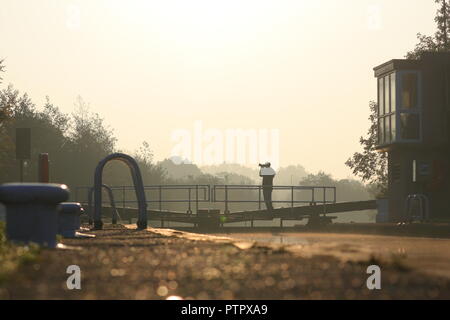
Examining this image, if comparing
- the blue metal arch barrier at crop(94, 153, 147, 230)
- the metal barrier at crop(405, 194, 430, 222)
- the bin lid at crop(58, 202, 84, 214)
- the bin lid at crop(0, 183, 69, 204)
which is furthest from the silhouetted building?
the bin lid at crop(0, 183, 69, 204)

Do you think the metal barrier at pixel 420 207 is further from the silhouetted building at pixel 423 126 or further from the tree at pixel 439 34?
the tree at pixel 439 34

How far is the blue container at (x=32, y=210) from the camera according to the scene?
37.5 feet

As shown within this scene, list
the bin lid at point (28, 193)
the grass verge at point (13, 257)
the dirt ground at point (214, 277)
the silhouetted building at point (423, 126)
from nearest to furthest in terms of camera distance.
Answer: the dirt ground at point (214, 277) → the grass verge at point (13, 257) → the bin lid at point (28, 193) → the silhouetted building at point (423, 126)

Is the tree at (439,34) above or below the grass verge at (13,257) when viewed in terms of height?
above

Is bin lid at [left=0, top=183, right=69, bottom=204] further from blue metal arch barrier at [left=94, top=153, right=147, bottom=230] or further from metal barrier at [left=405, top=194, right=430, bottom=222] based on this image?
metal barrier at [left=405, top=194, right=430, bottom=222]

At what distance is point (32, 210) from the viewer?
11609mm

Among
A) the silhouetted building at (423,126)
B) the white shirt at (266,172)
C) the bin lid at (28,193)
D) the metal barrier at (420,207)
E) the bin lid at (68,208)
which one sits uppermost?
the silhouetted building at (423,126)

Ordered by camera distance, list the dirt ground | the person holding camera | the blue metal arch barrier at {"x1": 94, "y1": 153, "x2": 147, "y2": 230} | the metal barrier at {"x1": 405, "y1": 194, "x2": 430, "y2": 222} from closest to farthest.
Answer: the dirt ground
the blue metal arch barrier at {"x1": 94, "y1": 153, "x2": 147, "y2": 230}
the metal barrier at {"x1": 405, "y1": 194, "x2": 430, "y2": 222}
the person holding camera

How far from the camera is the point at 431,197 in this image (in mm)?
41594

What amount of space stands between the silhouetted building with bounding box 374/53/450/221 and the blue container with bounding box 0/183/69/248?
30984mm

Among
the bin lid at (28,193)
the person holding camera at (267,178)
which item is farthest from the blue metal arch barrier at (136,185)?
the person holding camera at (267,178)

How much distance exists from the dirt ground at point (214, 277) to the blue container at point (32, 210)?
47 centimetres

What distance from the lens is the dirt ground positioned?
22.6ft

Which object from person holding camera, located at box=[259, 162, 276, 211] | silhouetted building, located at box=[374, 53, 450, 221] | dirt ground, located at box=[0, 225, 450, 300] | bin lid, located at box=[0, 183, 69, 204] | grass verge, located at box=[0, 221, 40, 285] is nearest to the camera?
dirt ground, located at box=[0, 225, 450, 300]
